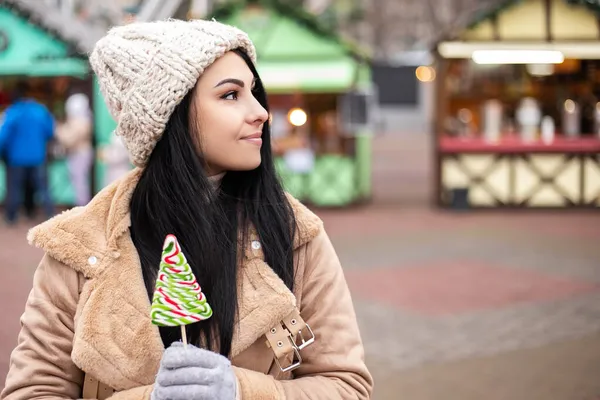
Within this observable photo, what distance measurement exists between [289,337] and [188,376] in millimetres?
357

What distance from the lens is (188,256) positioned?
8.14 ft

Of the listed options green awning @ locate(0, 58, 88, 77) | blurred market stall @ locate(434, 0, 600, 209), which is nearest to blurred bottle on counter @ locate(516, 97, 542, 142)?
blurred market stall @ locate(434, 0, 600, 209)

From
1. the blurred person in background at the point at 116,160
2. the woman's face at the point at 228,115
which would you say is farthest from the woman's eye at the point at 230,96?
the blurred person in background at the point at 116,160

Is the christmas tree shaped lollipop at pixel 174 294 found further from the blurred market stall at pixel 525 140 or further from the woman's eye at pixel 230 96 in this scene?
the blurred market stall at pixel 525 140

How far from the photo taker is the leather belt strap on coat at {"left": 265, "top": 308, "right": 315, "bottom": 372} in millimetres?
2412

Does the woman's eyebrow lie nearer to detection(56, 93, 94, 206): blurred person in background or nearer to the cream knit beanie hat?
the cream knit beanie hat

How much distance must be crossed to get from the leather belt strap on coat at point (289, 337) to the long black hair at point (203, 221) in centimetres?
9

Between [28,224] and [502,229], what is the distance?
7453 millimetres

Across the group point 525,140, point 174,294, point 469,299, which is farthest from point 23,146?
point 174,294

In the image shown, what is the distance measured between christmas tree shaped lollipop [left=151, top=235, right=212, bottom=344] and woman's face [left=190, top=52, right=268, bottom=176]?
1.37 ft

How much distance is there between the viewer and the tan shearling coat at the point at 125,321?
7.73 feet

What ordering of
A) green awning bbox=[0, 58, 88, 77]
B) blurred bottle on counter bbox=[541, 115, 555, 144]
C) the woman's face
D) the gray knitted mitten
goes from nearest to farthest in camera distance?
1. the gray knitted mitten
2. the woman's face
3. green awning bbox=[0, 58, 88, 77]
4. blurred bottle on counter bbox=[541, 115, 555, 144]

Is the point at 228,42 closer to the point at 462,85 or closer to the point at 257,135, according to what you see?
the point at 257,135

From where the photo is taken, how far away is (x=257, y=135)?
2559 mm
